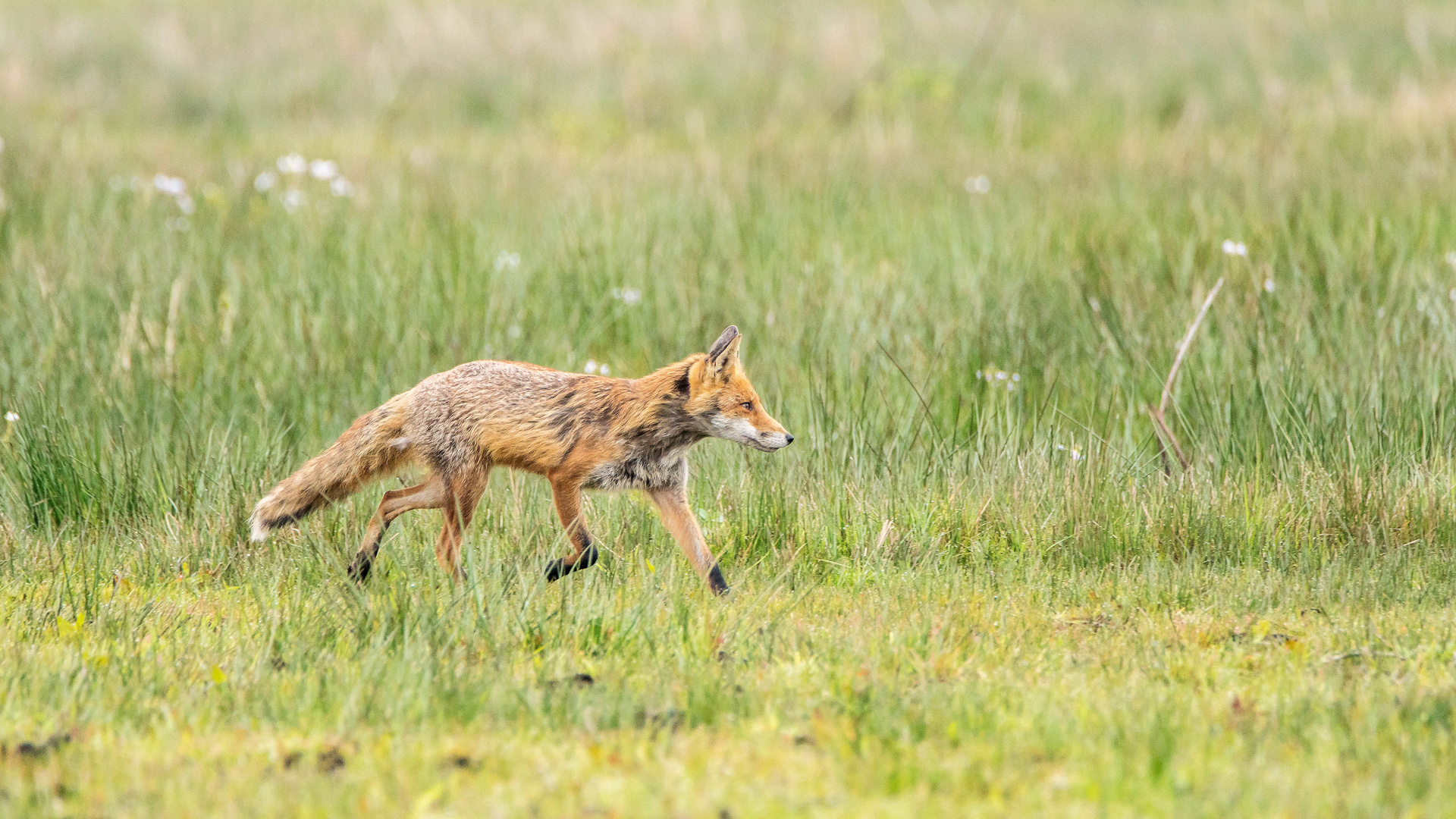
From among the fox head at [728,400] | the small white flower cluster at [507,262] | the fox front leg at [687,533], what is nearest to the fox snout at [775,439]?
the fox head at [728,400]

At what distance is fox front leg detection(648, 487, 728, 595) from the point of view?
5552 millimetres

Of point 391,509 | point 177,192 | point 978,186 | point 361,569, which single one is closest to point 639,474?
point 391,509

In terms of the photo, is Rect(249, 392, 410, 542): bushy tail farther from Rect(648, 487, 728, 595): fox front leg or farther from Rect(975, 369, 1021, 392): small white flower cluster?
Rect(975, 369, 1021, 392): small white flower cluster

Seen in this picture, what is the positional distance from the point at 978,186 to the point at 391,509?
718 cm

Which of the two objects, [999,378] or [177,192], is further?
[177,192]

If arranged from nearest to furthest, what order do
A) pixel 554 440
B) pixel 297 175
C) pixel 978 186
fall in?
pixel 554 440, pixel 978 186, pixel 297 175

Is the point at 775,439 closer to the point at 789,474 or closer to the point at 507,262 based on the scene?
the point at 789,474

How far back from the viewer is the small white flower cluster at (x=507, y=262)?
9.36 m

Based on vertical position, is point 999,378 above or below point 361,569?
above

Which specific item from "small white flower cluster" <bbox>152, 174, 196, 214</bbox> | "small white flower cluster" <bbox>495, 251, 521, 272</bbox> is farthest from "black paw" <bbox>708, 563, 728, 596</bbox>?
"small white flower cluster" <bbox>152, 174, 196, 214</bbox>

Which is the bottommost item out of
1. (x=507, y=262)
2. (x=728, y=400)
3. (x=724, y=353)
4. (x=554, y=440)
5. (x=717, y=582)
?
(x=717, y=582)

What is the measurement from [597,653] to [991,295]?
185 inches

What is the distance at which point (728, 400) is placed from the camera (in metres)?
5.58

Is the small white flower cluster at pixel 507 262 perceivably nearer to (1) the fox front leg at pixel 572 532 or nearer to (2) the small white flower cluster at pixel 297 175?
(2) the small white flower cluster at pixel 297 175
